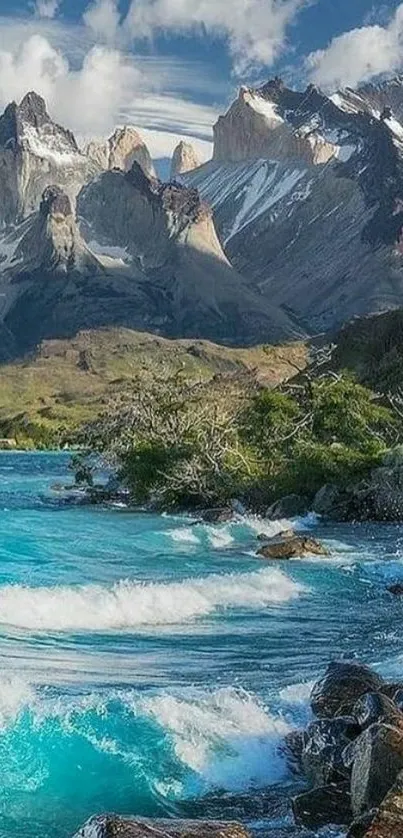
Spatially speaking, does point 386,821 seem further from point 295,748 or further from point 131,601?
point 131,601

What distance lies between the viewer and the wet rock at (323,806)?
612 inches

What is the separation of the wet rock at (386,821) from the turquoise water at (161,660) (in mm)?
4285

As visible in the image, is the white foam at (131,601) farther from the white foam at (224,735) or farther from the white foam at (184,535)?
the white foam at (184,535)

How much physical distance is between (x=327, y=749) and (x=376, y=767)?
2840 mm

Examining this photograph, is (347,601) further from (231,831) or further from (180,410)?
(180,410)

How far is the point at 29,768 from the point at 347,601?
20.0 metres

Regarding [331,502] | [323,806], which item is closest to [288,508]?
[331,502]

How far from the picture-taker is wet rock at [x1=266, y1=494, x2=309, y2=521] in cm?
6500

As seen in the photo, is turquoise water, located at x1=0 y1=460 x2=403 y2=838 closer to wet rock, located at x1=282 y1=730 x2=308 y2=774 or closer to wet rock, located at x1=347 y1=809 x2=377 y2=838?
wet rock, located at x1=282 y1=730 x2=308 y2=774

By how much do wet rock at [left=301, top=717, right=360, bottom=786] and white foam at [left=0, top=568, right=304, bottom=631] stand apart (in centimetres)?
1369

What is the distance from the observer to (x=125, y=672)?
2486cm

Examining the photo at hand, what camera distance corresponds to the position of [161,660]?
26328mm

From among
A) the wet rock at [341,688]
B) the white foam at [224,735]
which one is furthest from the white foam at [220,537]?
the wet rock at [341,688]

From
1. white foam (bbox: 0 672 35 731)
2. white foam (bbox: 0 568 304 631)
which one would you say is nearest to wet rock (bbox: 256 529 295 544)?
white foam (bbox: 0 568 304 631)
